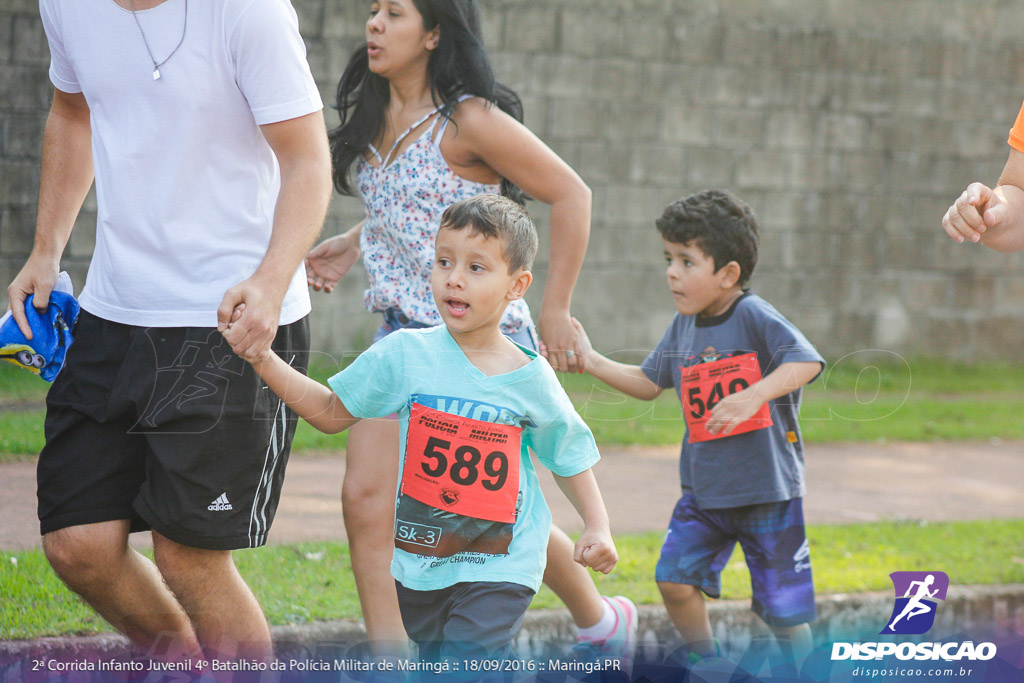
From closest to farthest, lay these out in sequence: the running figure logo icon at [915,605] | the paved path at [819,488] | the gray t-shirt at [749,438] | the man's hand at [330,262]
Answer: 1. the running figure logo icon at [915,605]
2. the gray t-shirt at [749,438]
3. the man's hand at [330,262]
4. the paved path at [819,488]

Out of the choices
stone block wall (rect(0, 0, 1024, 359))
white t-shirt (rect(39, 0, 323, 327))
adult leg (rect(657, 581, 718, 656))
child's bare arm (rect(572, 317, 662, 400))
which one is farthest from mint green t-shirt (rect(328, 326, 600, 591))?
stone block wall (rect(0, 0, 1024, 359))

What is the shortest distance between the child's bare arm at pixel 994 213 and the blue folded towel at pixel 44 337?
2.08m

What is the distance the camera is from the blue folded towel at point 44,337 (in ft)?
8.70

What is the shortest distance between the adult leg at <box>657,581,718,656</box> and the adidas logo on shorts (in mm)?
1424

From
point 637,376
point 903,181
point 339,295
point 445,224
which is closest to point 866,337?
point 903,181

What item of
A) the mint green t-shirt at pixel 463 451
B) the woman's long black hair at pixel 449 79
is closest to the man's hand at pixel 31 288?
the mint green t-shirt at pixel 463 451

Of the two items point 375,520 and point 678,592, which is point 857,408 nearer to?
point 678,592

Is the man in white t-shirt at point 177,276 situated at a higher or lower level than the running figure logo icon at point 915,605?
higher

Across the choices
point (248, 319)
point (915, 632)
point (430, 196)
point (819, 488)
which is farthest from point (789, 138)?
point (248, 319)

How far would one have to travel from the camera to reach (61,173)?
9.25 feet

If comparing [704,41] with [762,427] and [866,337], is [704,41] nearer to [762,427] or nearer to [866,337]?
[866,337]

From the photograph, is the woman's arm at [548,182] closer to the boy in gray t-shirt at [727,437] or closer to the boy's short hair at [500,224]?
the boy in gray t-shirt at [727,437]

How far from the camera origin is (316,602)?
3750 mm

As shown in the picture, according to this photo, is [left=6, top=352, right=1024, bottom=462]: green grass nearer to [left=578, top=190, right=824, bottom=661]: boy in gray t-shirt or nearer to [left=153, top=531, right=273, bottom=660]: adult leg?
[left=578, top=190, right=824, bottom=661]: boy in gray t-shirt
